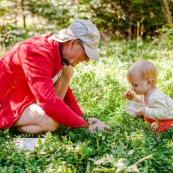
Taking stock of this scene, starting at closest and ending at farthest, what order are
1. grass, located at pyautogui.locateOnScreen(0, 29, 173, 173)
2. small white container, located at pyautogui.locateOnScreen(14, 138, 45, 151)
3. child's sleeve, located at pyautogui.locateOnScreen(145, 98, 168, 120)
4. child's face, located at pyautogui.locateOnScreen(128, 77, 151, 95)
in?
1. grass, located at pyautogui.locateOnScreen(0, 29, 173, 173)
2. small white container, located at pyautogui.locateOnScreen(14, 138, 45, 151)
3. child's sleeve, located at pyautogui.locateOnScreen(145, 98, 168, 120)
4. child's face, located at pyautogui.locateOnScreen(128, 77, 151, 95)

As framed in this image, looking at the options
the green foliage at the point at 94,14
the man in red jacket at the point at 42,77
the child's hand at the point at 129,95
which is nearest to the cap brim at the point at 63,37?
the man in red jacket at the point at 42,77

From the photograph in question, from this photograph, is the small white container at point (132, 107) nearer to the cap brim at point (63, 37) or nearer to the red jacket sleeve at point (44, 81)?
the red jacket sleeve at point (44, 81)

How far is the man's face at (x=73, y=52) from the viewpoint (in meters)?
3.98

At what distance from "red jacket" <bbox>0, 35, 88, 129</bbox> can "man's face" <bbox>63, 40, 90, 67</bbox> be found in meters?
0.07

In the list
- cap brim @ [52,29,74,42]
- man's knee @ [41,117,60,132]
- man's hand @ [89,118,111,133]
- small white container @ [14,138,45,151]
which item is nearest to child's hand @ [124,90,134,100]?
man's hand @ [89,118,111,133]

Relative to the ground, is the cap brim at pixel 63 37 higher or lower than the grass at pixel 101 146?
higher

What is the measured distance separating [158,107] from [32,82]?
1.32 meters

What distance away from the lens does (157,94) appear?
446cm

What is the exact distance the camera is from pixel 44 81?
151 inches

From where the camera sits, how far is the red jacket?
12.6 feet

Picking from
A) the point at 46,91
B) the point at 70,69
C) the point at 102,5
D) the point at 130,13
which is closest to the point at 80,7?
the point at 102,5

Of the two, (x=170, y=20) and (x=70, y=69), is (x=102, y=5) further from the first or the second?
(x=70, y=69)

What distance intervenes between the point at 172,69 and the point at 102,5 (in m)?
4.88

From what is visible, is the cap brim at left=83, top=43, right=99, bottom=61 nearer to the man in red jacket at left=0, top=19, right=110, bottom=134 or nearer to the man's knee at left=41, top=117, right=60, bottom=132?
the man in red jacket at left=0, top=19, right=110, bottom=134
